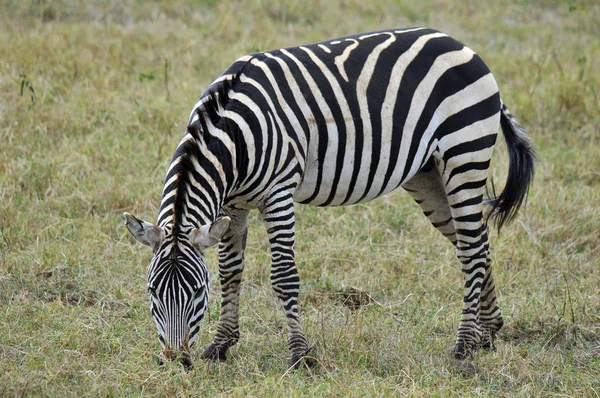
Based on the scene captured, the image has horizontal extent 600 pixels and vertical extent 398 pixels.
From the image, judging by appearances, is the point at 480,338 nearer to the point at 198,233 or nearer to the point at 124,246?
the point at 198,233

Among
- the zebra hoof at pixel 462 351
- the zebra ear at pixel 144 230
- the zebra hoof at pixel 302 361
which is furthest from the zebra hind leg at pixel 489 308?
the zebra ear at pixel 144 230

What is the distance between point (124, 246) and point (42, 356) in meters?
1.97

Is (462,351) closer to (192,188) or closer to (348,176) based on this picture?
(348,176)

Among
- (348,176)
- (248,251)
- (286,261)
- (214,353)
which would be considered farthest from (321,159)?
(248,251)

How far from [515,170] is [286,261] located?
7.08ft

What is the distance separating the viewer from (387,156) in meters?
5.57

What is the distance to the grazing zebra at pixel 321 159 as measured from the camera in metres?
4.74

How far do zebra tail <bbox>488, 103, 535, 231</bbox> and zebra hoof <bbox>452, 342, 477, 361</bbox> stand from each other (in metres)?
1.05

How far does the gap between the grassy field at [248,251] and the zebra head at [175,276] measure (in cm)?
26

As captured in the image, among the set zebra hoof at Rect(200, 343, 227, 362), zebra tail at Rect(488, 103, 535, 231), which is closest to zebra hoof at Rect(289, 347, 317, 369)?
zebra hoof at Rect(200, 343, 227, 362)

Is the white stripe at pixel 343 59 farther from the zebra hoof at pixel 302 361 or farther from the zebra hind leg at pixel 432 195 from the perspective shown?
the zebra hoof at pixel 302 361

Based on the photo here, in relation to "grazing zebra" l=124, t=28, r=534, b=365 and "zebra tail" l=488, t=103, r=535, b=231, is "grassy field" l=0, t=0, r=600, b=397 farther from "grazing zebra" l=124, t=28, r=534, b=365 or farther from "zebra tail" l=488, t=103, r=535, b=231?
"zebra tail" l=488, t=103, r=535, b=231

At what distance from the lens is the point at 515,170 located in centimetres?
628

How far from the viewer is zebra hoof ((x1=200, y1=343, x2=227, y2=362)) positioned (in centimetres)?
556
